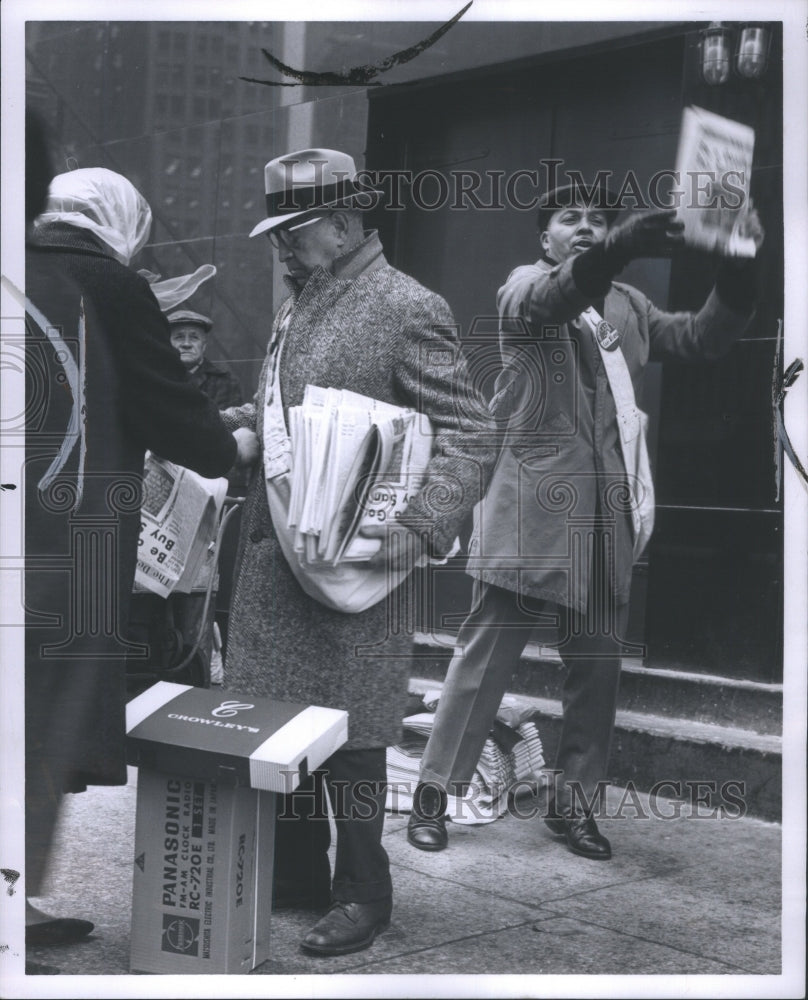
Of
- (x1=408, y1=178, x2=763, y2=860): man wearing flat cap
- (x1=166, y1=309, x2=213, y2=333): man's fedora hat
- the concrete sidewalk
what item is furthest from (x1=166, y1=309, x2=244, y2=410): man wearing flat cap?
the concrete sidewalk

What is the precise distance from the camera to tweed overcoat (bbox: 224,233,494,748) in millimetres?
3277

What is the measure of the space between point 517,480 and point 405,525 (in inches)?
16.4

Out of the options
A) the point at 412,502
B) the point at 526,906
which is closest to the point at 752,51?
the point at 412,502

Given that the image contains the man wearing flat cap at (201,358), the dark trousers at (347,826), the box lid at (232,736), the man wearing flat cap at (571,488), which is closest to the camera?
the box lid at (232,736)

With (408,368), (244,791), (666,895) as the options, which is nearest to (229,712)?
(244,791)

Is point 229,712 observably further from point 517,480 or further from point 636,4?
point 636,4

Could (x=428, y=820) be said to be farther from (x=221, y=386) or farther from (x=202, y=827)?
(x=221, y=386)

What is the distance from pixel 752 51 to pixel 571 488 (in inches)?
44.3

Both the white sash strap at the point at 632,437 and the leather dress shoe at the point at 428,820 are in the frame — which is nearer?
the white sash strap at the point at 632,437

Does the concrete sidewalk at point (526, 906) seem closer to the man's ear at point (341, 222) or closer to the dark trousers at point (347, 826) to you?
the dark trousers at point (347, 826)

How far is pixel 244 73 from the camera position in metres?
3.24

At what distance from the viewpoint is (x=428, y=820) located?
3.80 m

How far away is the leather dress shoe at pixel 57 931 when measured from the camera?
3.15 m

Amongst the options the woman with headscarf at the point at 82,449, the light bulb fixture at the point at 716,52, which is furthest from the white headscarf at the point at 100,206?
the light bulb fixture at the point at 716,52
